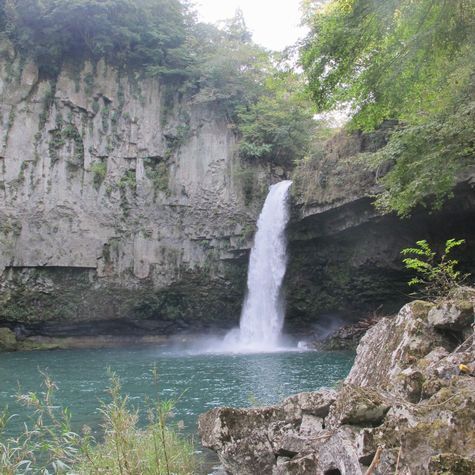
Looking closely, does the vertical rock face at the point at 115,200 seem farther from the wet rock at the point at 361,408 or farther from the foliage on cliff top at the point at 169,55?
the wet rock at the point at 361,408

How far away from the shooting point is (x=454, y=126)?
20.4 feet

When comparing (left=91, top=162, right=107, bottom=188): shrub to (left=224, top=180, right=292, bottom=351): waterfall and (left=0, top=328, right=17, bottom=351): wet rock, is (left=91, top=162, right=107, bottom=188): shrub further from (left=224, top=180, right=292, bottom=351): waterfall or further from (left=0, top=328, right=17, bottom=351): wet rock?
(left=0, top=328, right=17, bottom=351): wet rock

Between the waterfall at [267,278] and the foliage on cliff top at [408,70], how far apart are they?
40.7ft

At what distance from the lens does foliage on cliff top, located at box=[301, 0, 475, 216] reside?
16.1 ft

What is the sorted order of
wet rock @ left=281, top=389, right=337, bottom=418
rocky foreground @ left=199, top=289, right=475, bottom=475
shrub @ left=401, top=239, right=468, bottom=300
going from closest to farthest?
rocky foreground @ left=199, top=289, right=475, bottom=475
wet rock @ left=281, top=389, right=337, bottom=418
shrub @ left=401, top=239, right=468, bottom=300

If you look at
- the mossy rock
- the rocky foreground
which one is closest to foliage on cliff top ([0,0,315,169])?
the rocky foreground

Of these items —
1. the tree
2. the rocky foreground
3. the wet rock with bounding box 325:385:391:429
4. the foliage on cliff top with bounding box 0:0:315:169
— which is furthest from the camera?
the tree

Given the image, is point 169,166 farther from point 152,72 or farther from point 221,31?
point 221,31

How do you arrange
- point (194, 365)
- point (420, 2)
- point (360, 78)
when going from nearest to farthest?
point (420, 2) → point (360, 78) → point (194, 365)

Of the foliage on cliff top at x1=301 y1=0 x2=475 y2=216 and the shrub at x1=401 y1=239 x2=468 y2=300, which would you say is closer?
the foliage on cliff top at x1=301 y1=0 x2=475 y2=216

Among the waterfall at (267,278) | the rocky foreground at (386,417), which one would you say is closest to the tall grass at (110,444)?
the rocky foreground at (386,417)

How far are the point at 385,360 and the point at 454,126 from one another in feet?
11.3

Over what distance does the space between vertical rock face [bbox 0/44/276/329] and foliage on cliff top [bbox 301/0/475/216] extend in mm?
13945

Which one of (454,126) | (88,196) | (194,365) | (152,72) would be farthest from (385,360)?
(152,72)
